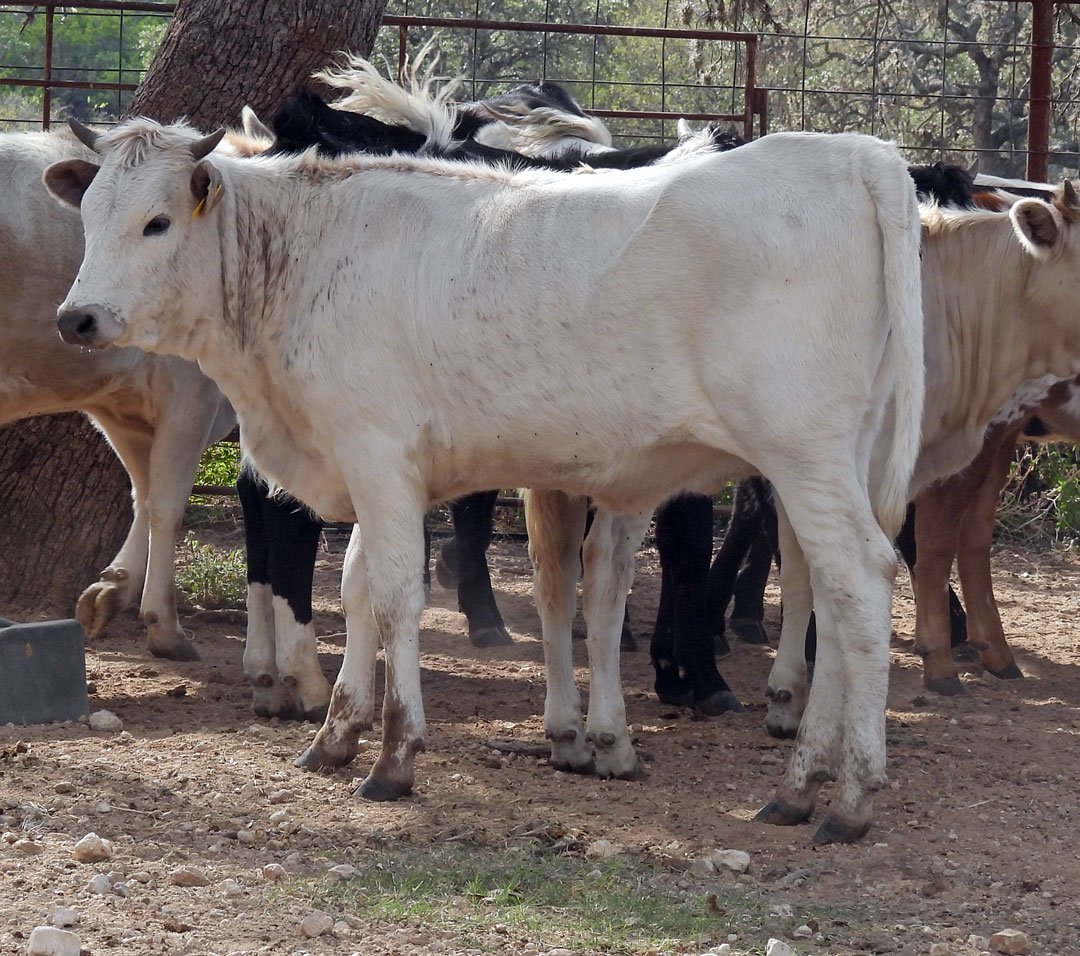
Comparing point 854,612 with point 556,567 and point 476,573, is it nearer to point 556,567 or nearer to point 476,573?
point 556,567

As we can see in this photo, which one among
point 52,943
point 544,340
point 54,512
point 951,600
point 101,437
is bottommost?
point 52,943

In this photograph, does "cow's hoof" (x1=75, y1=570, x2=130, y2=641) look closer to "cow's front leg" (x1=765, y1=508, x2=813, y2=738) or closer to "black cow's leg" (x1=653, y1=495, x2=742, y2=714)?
"black cow's leg" (x1=653, y1=495, x2=742, y2=714)

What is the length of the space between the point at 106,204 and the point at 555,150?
262cm

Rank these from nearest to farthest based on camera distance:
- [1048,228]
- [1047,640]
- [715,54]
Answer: [1048,228] < [1047,640] < [715,54]

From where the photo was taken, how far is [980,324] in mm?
6078

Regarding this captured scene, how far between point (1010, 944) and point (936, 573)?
3.33 m

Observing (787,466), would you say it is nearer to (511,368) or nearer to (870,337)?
(870,337)

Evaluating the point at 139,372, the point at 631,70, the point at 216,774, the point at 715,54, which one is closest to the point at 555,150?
the point at 139,372

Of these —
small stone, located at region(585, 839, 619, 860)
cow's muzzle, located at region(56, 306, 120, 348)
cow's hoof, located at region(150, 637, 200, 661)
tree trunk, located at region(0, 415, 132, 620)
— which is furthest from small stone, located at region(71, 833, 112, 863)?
tree trunk, located at region(0, 415, 132, 620)

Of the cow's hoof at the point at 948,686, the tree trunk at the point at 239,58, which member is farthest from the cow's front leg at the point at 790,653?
the tree trunk at the point at 239,58

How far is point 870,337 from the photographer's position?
174 inches

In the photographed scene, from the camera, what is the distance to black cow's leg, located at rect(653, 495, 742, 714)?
6.07 metres

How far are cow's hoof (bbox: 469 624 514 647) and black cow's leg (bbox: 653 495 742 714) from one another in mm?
1507

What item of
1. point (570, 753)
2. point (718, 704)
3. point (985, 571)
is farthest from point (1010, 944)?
point (985, 571)
